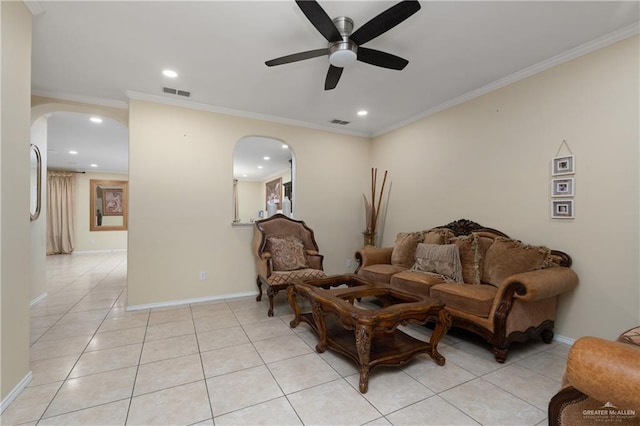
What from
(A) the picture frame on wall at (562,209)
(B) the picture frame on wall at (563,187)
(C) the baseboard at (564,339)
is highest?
(B) the picture frame on wall at (563,187)

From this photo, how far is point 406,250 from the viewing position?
3.58 metres

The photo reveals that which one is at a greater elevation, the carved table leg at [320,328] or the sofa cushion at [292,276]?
the sofa cushion at [292,276]

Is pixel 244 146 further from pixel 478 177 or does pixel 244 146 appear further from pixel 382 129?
pixel 478 177

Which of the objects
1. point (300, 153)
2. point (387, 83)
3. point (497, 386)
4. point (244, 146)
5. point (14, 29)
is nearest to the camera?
point (14, 29)

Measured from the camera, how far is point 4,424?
1506mm

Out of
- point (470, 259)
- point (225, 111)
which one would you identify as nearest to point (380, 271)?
point (470, 259)

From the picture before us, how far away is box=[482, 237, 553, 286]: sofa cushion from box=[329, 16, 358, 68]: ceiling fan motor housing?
2265 millimetres

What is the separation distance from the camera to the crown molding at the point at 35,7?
1914 mm

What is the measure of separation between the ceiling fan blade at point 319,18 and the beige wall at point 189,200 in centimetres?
234

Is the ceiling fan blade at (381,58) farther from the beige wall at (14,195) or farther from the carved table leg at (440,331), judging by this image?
the beige wall at (14,195)

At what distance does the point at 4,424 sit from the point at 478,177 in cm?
436

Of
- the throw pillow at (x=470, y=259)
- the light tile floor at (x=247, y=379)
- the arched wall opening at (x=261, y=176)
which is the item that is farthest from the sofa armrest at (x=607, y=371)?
the arched wall opening at (x=261, y=176)

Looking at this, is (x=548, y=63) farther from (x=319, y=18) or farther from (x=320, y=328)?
(x=320, y=328)

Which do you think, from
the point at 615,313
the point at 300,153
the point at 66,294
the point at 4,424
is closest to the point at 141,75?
the point at 300,153
